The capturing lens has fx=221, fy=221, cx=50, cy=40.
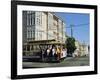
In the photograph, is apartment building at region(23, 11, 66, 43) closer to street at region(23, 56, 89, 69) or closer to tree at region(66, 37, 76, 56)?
tree at region(66, 37, 76, 56)

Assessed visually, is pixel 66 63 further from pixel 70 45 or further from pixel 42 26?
pixel 42 26

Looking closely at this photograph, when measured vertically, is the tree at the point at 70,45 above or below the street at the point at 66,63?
above

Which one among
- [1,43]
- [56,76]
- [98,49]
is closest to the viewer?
[1,43]

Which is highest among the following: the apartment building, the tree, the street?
the apartment building

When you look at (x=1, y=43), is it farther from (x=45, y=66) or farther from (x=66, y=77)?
(x=66, y=77)

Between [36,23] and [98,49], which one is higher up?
[36,23]

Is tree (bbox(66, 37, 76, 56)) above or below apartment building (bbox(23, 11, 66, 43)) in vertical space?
below

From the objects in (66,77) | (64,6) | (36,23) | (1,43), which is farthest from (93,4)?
(1,43)

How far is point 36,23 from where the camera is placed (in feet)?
6.98

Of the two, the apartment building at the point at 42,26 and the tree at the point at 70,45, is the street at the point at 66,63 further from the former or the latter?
the apartment building at the point at 42,26

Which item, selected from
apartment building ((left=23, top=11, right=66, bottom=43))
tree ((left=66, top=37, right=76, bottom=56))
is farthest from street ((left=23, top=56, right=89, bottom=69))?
apartment building ((left=23, top=11, right=66, bottom=43))

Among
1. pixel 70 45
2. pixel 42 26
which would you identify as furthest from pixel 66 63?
pixel 42 26

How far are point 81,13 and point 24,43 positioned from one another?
663 mm

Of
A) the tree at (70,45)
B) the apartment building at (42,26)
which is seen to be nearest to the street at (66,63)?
the tree at (70,45)
